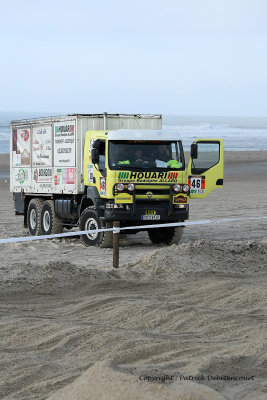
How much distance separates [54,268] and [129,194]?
14.6 feet

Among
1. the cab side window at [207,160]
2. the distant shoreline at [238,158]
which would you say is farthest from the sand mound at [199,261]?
the distant shoreline at [238,158]

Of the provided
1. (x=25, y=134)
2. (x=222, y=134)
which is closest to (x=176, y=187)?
(x=25, y=134)

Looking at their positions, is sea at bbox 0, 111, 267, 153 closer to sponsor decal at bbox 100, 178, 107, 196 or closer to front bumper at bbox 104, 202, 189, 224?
front bumper at bbox 104, 202, 189, 224

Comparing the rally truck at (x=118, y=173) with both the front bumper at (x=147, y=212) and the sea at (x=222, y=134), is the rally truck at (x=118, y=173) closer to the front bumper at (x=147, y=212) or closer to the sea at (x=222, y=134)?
the front bumper at (x=147, y=212)

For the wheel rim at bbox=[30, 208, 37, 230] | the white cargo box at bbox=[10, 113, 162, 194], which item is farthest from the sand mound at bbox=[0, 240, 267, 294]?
the wheel rim at bbox=[30, 208, 37, 230]

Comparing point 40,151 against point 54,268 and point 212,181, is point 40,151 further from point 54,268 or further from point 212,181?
point 54,268

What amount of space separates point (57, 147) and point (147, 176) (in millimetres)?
2848

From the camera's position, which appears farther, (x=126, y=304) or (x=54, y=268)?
(x=54, y=268)

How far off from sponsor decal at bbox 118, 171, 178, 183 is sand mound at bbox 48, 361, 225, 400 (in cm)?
1031

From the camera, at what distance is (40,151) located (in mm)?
18422

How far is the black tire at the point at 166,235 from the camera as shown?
55.9 ft

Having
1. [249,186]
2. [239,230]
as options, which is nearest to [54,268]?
[239,230]

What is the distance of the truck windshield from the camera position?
15.8m

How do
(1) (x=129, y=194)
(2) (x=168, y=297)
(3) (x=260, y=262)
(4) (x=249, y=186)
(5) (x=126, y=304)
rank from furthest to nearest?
(4) (x=249, y=186)
(1) (x=129, y=194)
(3) (x=260, y=262)
(2) (x=168, y=297)
(5) (x=126, y=304)
